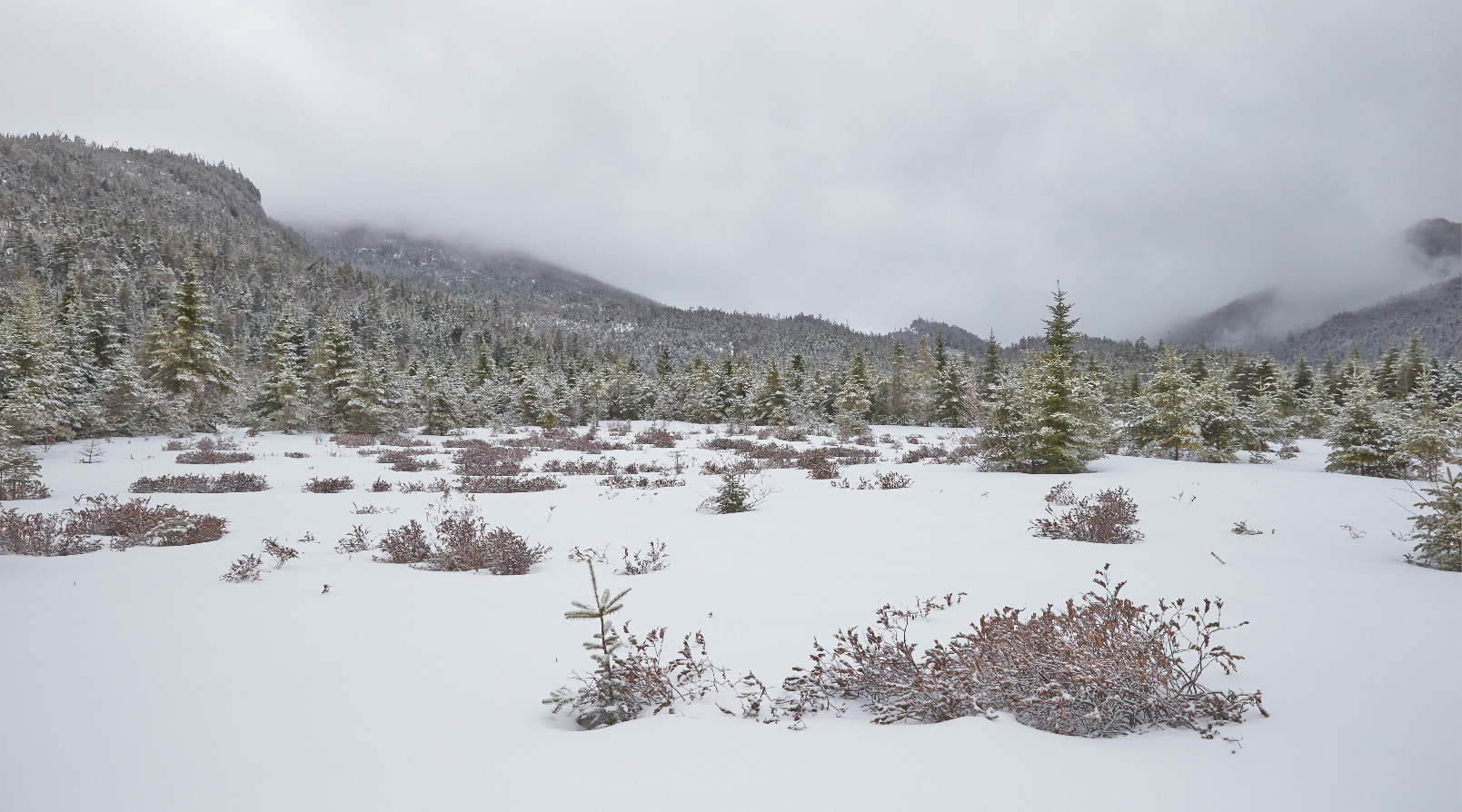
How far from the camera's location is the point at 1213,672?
9.93 feet

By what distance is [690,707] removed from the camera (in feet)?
9.47

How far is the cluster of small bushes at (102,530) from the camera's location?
5586 millimetres

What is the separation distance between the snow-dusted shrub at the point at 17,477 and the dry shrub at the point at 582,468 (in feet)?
25.6

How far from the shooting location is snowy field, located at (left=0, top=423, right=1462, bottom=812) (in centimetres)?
206

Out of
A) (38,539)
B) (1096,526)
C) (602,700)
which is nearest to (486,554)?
(602,700)

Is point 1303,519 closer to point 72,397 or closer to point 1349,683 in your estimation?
point 1349,683

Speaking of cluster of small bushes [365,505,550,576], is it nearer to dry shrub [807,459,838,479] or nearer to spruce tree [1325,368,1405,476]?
dry shrub [807,459,838,479]

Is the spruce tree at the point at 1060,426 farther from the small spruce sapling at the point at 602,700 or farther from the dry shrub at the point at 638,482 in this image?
the small spruce sapling at the point at 602,700

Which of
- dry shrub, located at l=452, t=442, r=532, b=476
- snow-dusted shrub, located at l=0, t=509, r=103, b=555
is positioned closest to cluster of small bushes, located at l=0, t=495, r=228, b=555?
snow-dusted shrub, located at l=0, t=509, r=103, b=555

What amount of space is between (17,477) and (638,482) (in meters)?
9.14

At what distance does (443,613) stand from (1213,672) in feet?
16.4

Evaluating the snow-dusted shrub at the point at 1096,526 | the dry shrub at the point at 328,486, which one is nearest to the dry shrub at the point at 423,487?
the dry shrub at the point at 328,486

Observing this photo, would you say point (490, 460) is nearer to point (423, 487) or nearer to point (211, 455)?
point (423, 487)

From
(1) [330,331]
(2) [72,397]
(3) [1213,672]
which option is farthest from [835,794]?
(1) [330,331]
